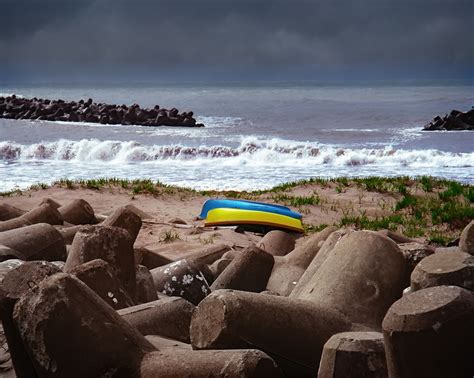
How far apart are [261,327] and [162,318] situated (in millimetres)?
559

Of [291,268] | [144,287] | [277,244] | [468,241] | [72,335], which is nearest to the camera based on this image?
[72,335]

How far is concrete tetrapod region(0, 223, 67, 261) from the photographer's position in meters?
4.98

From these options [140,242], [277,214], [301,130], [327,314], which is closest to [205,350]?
[327,314]

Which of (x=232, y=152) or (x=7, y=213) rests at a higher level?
(x=7, y=213)

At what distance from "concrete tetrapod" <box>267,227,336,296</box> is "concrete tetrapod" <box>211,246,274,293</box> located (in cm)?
6

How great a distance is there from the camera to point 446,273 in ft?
10.2

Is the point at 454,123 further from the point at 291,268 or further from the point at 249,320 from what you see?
the point at 249,320

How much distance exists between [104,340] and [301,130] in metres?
28.6

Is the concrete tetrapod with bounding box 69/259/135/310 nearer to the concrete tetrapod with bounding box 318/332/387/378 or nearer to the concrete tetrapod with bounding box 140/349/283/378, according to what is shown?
the concrete tetrapod with bounding box 140/349/283/378

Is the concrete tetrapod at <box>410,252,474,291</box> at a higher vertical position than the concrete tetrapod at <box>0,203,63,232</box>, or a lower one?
higher

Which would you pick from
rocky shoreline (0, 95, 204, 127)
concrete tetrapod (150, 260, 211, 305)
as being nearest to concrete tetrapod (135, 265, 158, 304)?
concrete tetrapod (150, 260, 211, 305)

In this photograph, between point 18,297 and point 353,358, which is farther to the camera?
point 18,297

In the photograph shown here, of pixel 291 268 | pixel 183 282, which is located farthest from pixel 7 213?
pixel 291 268

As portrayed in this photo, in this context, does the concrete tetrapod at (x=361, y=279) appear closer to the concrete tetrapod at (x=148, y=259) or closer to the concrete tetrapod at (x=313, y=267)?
the concrete tetrapod at (x=313, y=267)
